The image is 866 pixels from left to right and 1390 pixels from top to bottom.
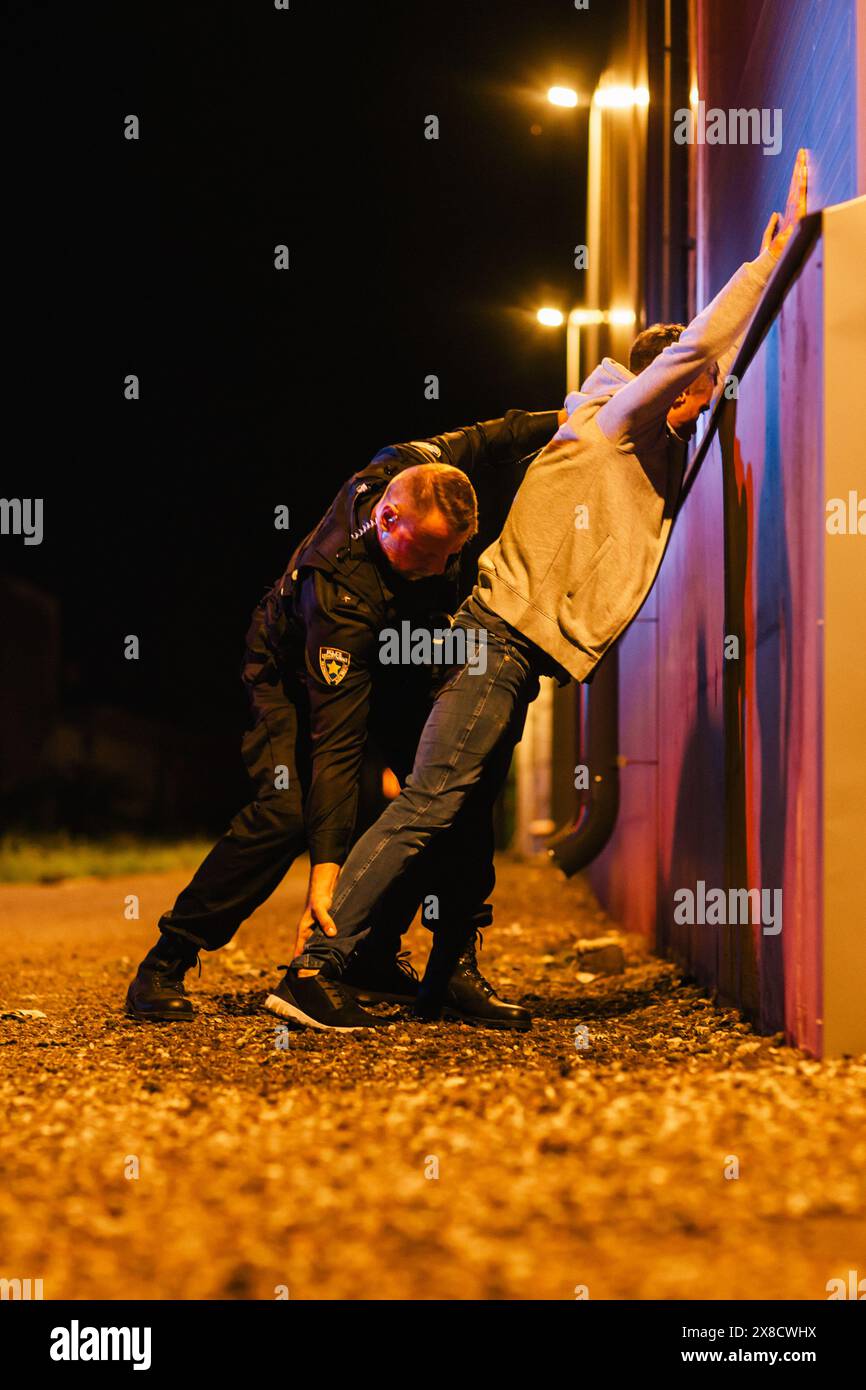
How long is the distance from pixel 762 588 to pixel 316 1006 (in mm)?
1553

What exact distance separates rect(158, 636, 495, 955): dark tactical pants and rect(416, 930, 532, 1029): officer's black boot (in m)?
0.03

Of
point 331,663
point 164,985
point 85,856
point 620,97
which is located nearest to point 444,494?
point 331,663

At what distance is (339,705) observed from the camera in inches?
156

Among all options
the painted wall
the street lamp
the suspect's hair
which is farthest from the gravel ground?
the street lamp

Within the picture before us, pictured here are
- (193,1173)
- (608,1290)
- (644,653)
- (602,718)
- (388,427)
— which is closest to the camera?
A: (608,1290)

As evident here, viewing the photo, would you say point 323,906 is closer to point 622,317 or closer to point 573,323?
point 622,317

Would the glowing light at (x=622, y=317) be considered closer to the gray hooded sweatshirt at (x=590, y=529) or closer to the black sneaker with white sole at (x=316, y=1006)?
the gray hooded sweatshirt at (x=590, y=529)

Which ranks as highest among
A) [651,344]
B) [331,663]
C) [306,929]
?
[651,344]

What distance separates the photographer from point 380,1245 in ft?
6.57

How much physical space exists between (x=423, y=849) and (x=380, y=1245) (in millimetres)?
1833

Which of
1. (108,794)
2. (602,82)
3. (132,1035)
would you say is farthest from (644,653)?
(108,794)

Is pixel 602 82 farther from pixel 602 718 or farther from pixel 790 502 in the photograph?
pixel 790 502

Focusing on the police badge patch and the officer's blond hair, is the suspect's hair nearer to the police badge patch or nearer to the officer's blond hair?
the officer's blond hair

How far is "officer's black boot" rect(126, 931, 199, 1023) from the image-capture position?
4156 mm
